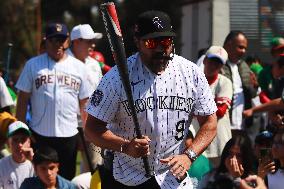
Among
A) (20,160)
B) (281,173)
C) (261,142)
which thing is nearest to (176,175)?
(281,173)

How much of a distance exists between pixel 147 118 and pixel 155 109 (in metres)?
A: 0.08

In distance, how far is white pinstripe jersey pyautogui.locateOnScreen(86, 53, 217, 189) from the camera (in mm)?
6344

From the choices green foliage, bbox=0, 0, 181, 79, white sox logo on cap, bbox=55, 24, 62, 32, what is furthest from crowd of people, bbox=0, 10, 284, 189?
green foliage, bbox=0, 0, 181, 79

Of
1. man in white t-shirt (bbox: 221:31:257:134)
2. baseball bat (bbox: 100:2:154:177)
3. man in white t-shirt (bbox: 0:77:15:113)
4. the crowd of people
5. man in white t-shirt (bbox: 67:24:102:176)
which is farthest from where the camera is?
man in white t-shirt (bbox: 67:24:102:176)

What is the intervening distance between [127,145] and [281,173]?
6.17 feet

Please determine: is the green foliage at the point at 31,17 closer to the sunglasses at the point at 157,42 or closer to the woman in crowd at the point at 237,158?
the woman in crowd at the point at 237,158

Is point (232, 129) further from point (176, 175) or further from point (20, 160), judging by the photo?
point (176, 175)

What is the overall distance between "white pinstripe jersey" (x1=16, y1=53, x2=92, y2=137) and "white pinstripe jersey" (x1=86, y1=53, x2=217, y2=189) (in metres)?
3.48

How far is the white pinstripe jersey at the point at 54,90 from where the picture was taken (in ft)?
32.6

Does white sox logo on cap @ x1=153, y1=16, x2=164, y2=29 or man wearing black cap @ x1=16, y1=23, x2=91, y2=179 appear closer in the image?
white sox logo on cap @ x1=153, y1=16, x2=164, y2=29

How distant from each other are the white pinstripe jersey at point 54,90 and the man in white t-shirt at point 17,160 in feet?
1.40

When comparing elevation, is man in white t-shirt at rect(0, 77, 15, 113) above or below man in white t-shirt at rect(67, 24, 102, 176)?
below

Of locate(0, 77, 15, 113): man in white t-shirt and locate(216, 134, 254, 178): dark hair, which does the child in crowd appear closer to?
locate(216, 134, 254, 178): dark hair

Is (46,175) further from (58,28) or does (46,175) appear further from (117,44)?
(117,44)
